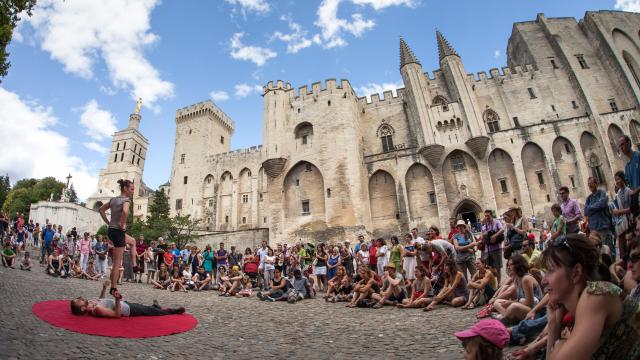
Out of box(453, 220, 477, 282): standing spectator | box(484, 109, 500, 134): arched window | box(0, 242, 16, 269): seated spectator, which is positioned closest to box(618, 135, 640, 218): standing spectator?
box(453, 220, 477, 282): standing spectator

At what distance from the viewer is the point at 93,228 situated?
40438mm

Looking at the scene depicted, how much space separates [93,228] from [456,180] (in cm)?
3966

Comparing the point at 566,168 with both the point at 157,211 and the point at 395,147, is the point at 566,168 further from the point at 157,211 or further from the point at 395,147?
the point at 157,211

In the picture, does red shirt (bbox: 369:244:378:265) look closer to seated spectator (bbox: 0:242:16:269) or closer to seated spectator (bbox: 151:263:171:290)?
seated spectator (bbox: 151:263:171:290)

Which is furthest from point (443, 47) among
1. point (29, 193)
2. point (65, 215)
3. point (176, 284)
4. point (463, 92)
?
point (29, 193)

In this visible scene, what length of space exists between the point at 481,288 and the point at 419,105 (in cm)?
2321

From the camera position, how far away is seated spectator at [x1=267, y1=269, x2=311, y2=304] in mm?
10133

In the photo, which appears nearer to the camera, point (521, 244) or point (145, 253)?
point (521, 244)

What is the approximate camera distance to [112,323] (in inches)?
204

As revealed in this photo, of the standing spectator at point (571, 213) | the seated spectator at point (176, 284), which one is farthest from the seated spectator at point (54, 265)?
the standing spectator at point (571, 213)

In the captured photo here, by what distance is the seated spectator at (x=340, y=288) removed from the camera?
394 inches

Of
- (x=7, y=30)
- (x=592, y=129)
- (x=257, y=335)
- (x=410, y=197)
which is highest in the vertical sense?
(x=592, y=129)

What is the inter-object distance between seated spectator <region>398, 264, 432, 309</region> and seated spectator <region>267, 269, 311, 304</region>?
3.31 m

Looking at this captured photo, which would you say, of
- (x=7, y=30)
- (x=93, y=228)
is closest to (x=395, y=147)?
(x=7, y=30)
